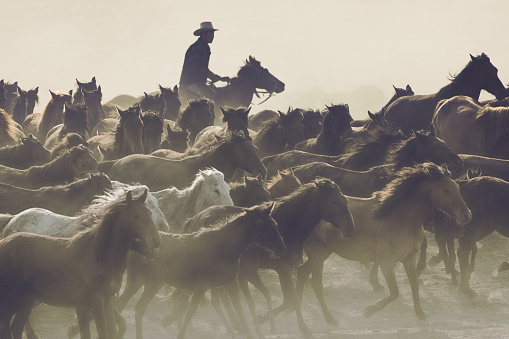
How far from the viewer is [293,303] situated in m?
9.57

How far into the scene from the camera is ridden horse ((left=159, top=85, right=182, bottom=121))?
22.0 m

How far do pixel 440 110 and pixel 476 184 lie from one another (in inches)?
170

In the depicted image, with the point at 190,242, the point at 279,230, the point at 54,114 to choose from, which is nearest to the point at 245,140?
the point at 279,230

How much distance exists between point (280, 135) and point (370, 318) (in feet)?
20.7

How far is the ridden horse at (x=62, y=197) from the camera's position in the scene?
10102 millimetres

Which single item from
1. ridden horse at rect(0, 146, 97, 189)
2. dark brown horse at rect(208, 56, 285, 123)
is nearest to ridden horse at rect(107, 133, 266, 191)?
ridden horse at rect(0, 146, 97, 189)

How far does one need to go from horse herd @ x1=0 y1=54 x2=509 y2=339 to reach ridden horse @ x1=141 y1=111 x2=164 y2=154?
0.06 ft

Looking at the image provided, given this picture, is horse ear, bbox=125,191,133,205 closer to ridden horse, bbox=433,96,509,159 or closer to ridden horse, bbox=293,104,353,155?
ridden horse, bbox=293,104,353,155

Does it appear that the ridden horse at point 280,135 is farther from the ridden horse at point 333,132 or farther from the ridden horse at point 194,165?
the ridden horse at point 194,165

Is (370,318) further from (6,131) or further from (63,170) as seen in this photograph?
(6,131)

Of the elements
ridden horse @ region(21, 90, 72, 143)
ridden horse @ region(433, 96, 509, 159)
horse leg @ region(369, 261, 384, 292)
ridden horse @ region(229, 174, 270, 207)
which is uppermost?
ridden horse @ region(21, 90, 72, 143)

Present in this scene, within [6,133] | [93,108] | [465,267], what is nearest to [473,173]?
[465,267]

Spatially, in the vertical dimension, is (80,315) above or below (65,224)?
below

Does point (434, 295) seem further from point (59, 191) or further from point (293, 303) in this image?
point (59, 191)
